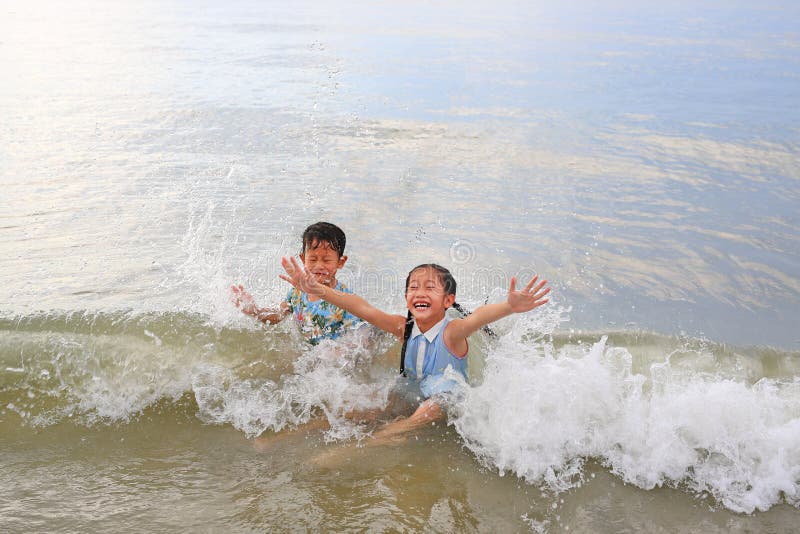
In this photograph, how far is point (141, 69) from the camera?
13422 mm

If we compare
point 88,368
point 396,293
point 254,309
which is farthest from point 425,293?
point 88,368

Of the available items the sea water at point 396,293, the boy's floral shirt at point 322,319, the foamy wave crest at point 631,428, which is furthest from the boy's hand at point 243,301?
the foamy wave crest at point 631,428

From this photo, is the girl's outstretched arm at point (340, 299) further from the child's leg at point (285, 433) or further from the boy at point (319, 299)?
the child's leg at point (285, 433)

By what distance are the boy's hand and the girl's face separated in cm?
133

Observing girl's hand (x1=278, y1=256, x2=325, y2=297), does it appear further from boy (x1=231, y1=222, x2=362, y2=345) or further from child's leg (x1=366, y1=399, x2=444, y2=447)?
child's leg (x1=366, y1=399, x2=444, y2=447)

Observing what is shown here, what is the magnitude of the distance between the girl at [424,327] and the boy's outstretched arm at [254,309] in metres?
0.89

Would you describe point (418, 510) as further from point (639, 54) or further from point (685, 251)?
point (639, 54)

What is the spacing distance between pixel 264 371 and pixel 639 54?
1340cm

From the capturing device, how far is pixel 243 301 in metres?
4.82

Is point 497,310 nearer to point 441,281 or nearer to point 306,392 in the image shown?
point 441,281

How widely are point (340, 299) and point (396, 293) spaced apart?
1661 millimetres

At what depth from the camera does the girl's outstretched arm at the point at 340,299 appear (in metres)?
3.78

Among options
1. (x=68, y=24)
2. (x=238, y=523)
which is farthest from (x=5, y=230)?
(x=68, y=24)

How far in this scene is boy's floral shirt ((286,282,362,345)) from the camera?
441cm
